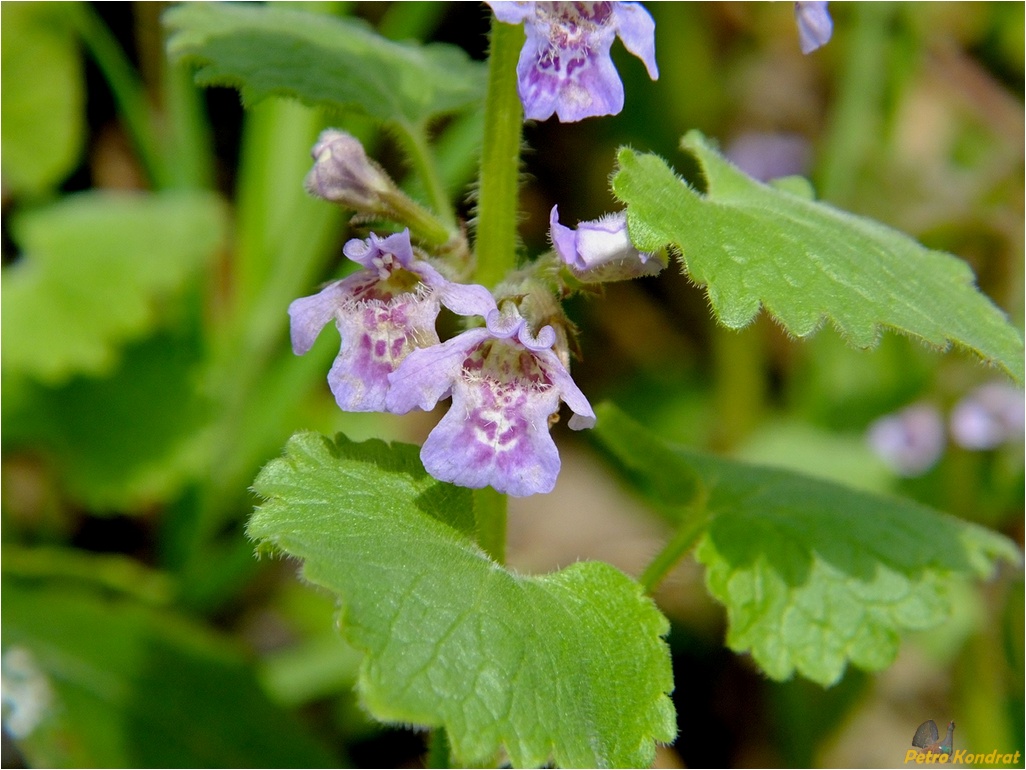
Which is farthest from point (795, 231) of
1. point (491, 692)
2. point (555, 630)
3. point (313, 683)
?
point (313, 683)

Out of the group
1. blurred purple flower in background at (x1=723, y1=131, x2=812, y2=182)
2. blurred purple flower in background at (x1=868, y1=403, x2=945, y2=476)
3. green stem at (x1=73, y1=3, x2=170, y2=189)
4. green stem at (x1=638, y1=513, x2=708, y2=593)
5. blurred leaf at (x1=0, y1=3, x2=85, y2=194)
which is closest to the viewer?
green stem at (x1=638, y1=513, x2=708, y2=593)

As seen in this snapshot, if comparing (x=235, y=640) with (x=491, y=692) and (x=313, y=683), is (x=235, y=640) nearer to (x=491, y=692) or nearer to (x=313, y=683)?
(x=313, y=683)

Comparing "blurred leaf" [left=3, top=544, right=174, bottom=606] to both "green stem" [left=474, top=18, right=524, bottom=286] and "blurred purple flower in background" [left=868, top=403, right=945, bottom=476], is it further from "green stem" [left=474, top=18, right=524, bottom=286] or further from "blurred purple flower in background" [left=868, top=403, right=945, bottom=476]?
"blurred purple flower in background" [left=868, top=403, right=945, bottom=476]

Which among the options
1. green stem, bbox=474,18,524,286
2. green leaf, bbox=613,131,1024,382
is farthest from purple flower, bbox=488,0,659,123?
green stem, bbox=474,18,524,286

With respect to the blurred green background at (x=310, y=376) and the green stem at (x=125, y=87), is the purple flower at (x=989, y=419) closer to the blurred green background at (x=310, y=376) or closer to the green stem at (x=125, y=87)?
the blurred green background at (x=310, y=376)

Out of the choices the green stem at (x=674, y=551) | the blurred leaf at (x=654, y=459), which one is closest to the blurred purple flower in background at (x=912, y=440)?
the blurred leaf at (x=654, y=459)

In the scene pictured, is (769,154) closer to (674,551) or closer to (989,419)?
(989,419)

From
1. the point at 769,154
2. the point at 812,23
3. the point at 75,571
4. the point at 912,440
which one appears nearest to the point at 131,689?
the point at 75,571
